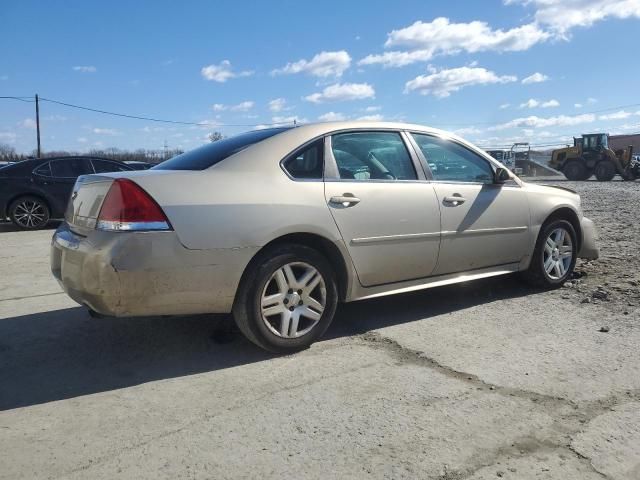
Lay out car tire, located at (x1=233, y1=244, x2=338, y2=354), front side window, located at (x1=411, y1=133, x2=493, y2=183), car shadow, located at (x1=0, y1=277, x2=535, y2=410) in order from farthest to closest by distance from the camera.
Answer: front side window, located at (x1=411, y1=133, x2=493, y2=183)
car tire, located at (x1=233, y1=244, x2=338, y2=354)
car shadow, located at (x1=0, y1=277, x2=535, y2=410)

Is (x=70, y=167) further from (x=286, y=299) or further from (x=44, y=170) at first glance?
(x=286, y=299)

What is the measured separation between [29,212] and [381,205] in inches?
373

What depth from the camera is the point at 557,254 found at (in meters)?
5.45

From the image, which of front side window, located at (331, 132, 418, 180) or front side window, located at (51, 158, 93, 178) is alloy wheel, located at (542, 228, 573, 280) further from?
front side window, located at (51, 158, 93, 178)

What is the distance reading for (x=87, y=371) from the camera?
350 cm

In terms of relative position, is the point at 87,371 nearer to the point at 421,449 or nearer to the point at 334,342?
the point at 334,342

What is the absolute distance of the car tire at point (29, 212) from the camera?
438 inches

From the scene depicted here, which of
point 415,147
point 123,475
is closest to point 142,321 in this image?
point 123,475

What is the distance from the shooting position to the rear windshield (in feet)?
12.4

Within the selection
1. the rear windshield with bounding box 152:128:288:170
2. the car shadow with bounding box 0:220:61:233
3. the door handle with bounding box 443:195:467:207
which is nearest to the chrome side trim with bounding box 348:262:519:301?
the door handle with bounding box 443:195:467:207

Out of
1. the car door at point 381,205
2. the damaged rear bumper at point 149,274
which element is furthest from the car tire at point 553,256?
the damaged rear bumper at point 149,274

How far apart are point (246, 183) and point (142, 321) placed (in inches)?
65.4

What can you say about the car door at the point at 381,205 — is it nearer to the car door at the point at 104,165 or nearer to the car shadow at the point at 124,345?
the car shadow at the point at 124,345

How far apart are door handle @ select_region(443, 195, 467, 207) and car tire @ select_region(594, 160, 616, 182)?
28918 mm
